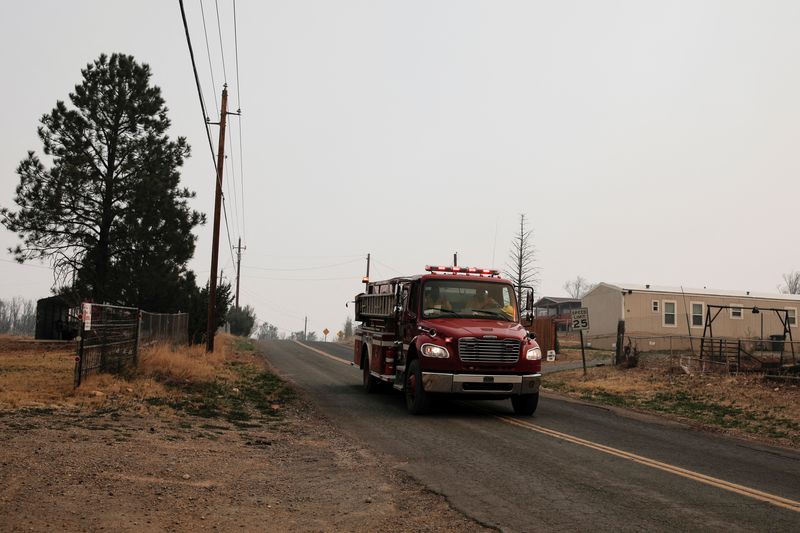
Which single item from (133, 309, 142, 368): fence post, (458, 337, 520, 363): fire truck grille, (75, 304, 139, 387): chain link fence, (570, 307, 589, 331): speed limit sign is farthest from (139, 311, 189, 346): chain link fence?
(570, 307, 589, 331): speed limit sign

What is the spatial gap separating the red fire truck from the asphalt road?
0.61 metres

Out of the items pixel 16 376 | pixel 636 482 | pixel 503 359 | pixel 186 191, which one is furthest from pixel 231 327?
pixel 636 482

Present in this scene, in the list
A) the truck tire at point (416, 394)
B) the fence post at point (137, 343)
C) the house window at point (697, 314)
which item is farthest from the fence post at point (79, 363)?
the house window at point (697, 314)

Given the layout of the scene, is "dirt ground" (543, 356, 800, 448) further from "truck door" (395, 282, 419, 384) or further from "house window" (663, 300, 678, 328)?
"house window" (663, 300, 678, 328)

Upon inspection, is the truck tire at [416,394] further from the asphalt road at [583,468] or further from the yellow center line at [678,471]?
the yellow center line at [678,471]

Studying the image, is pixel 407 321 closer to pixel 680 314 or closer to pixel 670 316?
pixel 670 316

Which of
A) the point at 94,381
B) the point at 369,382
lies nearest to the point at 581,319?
the point at 369,382

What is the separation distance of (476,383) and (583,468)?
409 cm

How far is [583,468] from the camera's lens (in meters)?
8.09

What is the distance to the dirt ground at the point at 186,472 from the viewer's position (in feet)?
18.0

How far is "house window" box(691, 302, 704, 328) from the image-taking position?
1636 inches

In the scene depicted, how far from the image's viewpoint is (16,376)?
16.1 metres

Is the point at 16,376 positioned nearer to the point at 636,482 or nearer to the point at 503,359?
the point at 503,359

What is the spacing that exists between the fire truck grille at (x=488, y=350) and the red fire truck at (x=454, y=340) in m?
0.02
